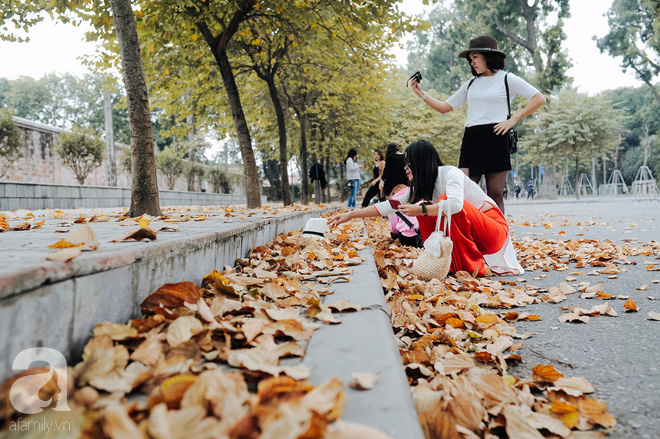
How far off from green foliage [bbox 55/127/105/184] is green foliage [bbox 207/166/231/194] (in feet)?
35.0

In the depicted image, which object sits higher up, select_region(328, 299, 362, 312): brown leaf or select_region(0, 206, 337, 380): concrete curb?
select_region(0, 206, 337, 380): concrete curb

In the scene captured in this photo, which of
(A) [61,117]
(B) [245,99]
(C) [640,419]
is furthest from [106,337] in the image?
(A) [61,117]

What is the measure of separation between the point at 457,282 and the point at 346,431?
2887 mm

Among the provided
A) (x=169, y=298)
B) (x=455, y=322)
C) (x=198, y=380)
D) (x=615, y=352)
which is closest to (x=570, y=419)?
(x=615, y=352)

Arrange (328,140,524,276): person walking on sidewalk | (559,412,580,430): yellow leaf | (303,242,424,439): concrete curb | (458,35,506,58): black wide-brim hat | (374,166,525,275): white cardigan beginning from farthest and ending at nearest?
1. (458,35,506,58): black wide-brim hat
2. (328,140,524,276): person walking on sidewalk
3. (374,166,525,275): white cardigan
4. (559,412,580,430): yellow leaf
5. (303,242,424,439): concrete curb

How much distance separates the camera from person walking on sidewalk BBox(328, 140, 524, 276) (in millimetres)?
3674

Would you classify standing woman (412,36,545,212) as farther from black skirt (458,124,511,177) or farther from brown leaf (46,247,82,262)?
brown leaf (46,247,82,262)

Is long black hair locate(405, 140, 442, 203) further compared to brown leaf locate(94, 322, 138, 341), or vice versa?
long black hair locate(405, 140, 442, 203)

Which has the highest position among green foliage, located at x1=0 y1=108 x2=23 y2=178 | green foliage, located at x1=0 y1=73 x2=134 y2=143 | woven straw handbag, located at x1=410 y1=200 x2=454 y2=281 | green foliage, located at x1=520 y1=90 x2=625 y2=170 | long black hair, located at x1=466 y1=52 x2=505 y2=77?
green foliage, located at x1=0 y1=73 x2=134 y2=143

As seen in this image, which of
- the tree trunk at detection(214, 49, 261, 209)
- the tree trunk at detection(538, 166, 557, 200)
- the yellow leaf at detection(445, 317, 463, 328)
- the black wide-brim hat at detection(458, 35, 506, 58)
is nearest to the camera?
the yellow leaf at detection(445, 317, 463, 328)

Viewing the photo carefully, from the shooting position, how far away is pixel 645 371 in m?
1.71

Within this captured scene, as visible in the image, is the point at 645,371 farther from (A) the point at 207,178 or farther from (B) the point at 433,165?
(A) the point at 207,178

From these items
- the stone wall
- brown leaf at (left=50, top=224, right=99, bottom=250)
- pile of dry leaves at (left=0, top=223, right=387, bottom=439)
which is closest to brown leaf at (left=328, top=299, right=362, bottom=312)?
pile of dry leaves at (left=0, top=223, right=387, bottom=439)

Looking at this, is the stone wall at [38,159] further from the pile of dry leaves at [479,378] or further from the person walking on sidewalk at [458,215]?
the pile of dry leaves at [479,378]
